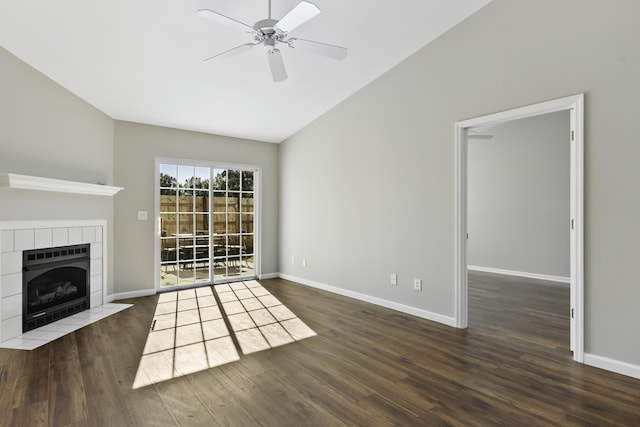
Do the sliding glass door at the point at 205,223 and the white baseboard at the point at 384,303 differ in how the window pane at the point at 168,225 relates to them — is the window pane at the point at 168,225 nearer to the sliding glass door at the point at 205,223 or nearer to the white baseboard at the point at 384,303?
the sliding glass door at the point at 205,223

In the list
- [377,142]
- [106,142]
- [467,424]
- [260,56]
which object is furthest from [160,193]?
[467,424]

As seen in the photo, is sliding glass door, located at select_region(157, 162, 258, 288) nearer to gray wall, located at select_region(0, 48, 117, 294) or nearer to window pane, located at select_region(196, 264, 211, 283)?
window pane, located at select_region(196, 264, 211, 283)

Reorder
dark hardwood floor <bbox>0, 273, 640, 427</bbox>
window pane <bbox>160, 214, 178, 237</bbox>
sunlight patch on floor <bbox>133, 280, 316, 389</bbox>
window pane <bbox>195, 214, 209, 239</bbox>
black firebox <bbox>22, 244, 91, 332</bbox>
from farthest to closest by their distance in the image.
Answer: window pane <bbox>195, 214, 209, 239</bbox> < window pane <bbox>160, 214, 178, 237</bbox> < black firebox <bbox>22, 244, 91, 332</bbox> < sunlight patch on floor <bbox>133, 280, 316, 389</bbox> < dark hardwood floor <bbox>0, 273, 640, 427</bbox>

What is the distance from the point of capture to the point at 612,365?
2670 millimetres

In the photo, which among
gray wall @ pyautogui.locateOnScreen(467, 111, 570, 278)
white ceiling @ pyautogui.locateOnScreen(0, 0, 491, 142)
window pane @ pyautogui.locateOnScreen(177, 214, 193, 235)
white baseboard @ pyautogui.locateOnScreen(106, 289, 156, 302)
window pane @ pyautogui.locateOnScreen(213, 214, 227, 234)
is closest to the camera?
white ceiling @ pyautogui.locateOnScreen(0, 0, 491, 142)

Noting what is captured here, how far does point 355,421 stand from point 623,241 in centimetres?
244

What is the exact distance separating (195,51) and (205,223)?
295cm

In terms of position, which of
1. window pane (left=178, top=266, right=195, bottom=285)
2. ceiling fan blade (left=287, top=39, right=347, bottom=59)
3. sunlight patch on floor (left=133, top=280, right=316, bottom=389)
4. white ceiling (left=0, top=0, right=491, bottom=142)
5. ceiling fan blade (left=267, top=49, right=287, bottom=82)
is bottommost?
sunlight patch on floor (left=133, top=280, right=316, bottom=389)

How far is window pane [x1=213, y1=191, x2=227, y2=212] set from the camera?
5922 mm

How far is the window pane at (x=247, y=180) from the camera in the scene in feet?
20.6

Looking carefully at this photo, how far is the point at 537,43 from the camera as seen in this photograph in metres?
3.11

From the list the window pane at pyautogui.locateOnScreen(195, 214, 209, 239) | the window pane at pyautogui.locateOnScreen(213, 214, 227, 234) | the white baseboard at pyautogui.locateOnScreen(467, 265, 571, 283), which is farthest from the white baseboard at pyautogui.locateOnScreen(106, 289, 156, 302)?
the white baseboard at pyautogui.locateOnScreen(467, 265, 571, 283)

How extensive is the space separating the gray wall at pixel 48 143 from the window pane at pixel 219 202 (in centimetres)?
159

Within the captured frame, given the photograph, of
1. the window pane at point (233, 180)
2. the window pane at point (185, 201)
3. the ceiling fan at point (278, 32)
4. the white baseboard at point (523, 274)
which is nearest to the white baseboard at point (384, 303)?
the window pane at point (233, 180)
